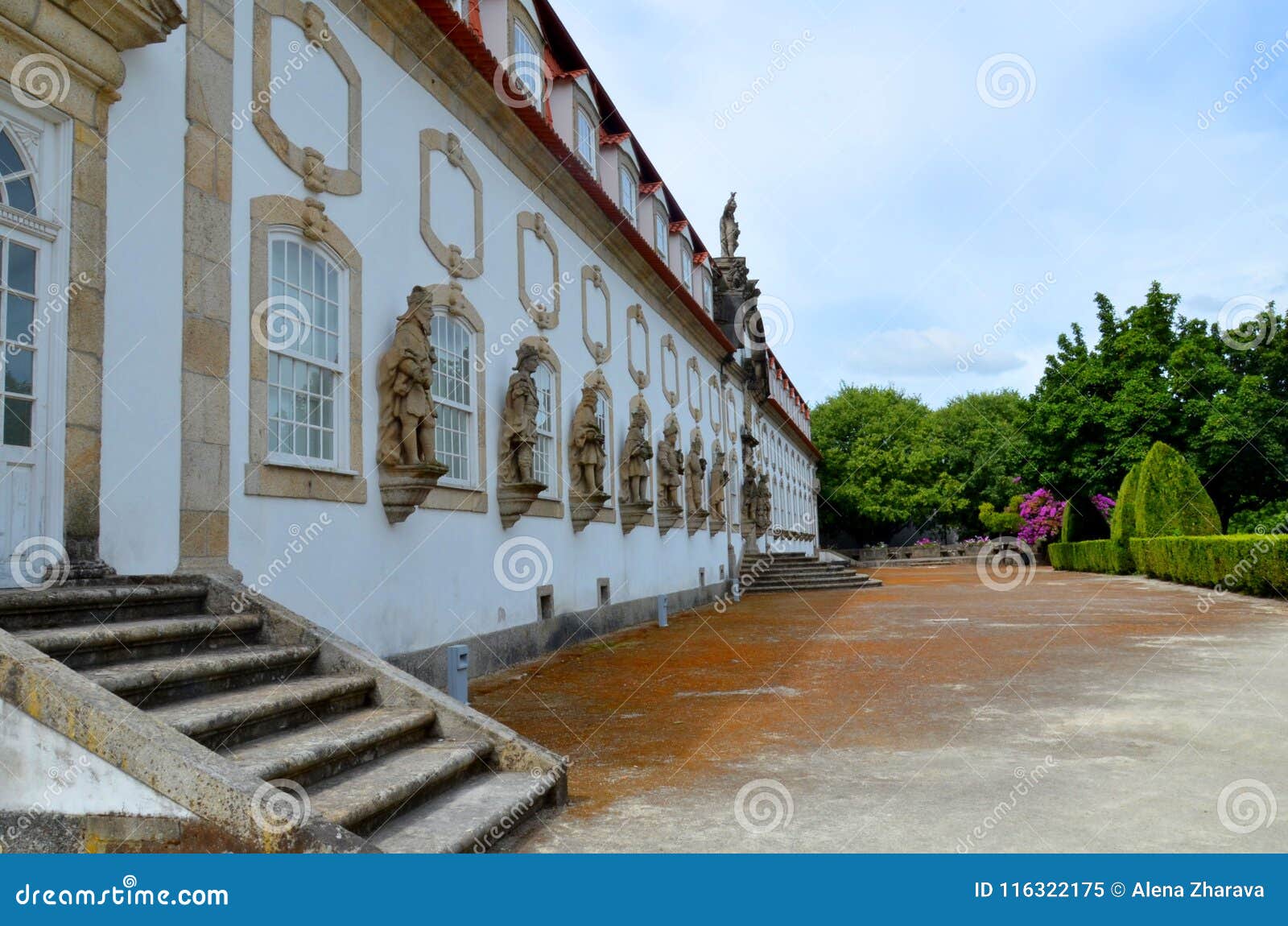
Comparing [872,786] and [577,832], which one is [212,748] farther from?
[872,786]

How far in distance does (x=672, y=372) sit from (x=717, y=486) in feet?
14.9

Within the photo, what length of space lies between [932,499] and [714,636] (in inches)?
1625

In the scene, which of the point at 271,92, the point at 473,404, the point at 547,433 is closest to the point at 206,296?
the point at 271,92

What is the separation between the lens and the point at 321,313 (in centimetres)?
793

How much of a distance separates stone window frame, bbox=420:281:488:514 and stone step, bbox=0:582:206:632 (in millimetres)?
3903

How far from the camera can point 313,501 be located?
755cm

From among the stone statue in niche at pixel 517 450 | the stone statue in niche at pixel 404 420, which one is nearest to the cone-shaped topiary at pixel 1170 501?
the stone statue in niche at pixel 517 450

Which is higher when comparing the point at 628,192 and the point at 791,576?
the point at 628,192

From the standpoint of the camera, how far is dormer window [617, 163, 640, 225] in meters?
17.3

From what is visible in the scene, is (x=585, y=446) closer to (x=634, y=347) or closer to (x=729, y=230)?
(x=634, y=347)

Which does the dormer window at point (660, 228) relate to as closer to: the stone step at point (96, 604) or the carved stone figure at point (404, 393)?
the carved stone figure at point (404, 393)

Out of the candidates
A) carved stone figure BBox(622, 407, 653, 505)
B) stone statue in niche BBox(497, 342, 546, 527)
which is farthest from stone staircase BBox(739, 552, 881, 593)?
stone statue in niche BBox(497, 342, 546, 527)

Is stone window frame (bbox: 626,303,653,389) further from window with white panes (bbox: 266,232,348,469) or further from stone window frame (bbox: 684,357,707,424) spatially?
window with white panes (bbox: 266,232,348,469)

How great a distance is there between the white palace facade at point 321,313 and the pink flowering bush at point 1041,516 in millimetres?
29781
